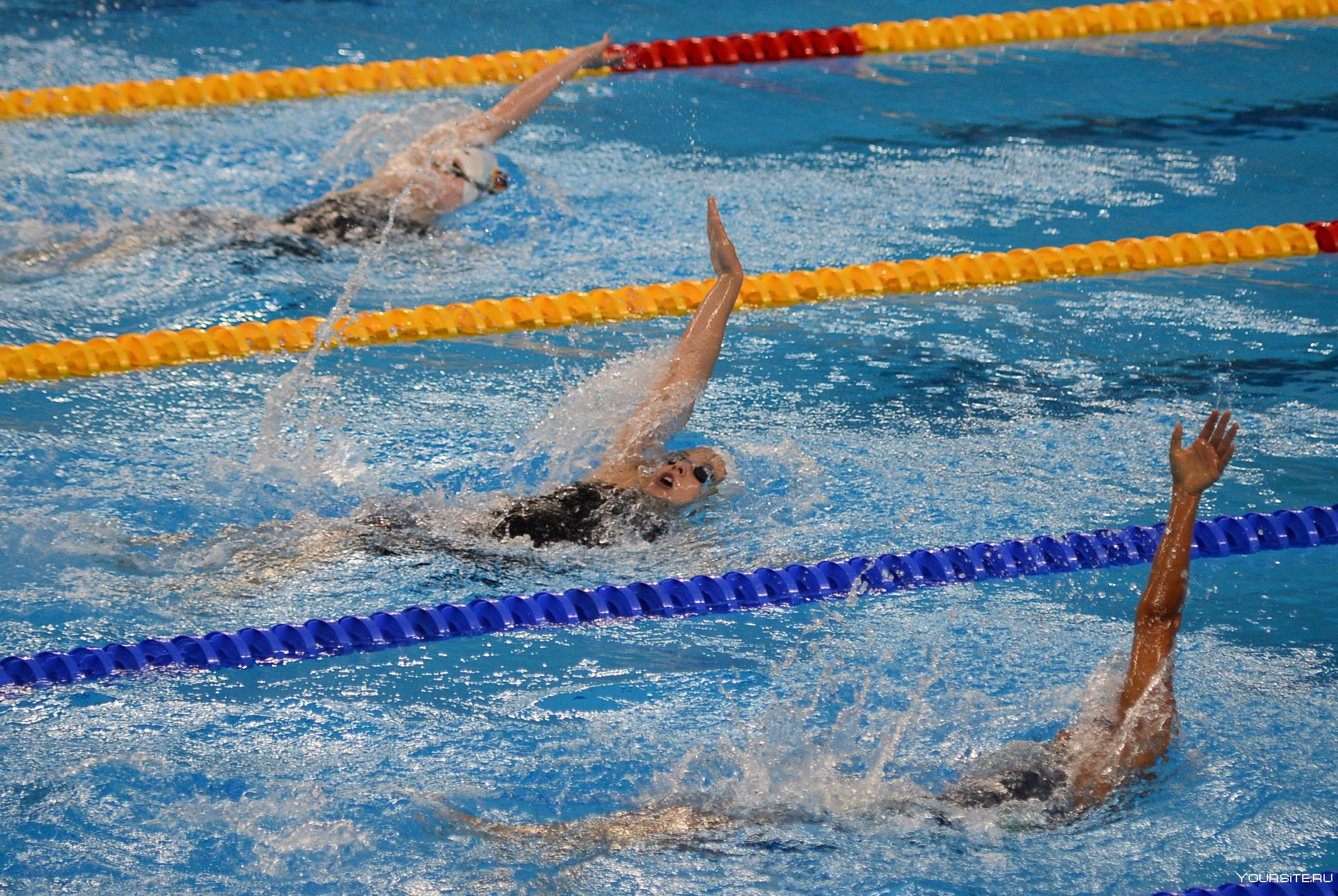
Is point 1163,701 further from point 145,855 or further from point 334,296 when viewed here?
point 334,296

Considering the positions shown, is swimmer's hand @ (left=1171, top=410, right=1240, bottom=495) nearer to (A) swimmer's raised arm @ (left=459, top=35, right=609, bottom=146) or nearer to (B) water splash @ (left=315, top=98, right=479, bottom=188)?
(A) swimmer's raised arm @ (left=459, top=35, right=609, bottom=146)

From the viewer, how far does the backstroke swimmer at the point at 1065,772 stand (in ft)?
7.38

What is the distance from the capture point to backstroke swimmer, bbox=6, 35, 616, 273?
4461mm

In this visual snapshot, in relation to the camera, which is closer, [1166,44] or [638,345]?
[638,345]

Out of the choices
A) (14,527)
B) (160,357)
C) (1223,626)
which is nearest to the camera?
(1223,626)

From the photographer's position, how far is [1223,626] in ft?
9.62

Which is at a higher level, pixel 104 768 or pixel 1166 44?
pixel 1166 44

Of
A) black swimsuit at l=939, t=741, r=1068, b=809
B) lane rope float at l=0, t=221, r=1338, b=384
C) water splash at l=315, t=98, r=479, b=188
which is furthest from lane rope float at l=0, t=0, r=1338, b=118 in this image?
black swimsuit at l=939, t=741, r=1068, b=809

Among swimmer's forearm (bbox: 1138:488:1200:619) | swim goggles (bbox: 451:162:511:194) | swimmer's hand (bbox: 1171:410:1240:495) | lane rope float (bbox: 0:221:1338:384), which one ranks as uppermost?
swimmer's hand (bbox: 1171:410:1240:495)

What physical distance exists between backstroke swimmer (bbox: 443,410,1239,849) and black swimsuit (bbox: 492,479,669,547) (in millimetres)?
881

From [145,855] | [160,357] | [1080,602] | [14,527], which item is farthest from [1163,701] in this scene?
[160,357]

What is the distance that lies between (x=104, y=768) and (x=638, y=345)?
83.5 inches

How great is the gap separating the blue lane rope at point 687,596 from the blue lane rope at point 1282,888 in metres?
1.00

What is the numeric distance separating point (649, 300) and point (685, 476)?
4.43ft
